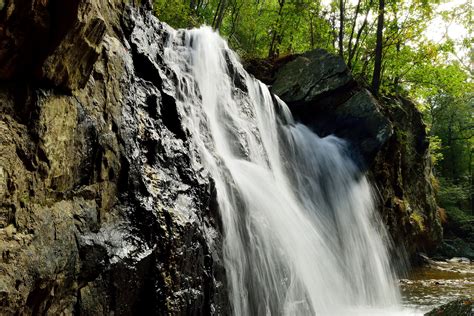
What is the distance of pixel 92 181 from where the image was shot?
3357mm

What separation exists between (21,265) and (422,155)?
16.4 meters

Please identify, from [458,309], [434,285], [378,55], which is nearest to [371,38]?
[378,55]

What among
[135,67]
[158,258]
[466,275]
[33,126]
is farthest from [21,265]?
[466,275]

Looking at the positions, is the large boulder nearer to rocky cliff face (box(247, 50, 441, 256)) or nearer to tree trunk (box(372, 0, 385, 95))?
rocky cliff face (box(247, 50, 441, 256))

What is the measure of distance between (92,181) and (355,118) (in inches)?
390

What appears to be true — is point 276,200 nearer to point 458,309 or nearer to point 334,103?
point 458,309

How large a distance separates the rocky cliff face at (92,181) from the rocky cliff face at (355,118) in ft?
25.8

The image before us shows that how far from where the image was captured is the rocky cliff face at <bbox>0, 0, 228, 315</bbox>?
2.55 metres

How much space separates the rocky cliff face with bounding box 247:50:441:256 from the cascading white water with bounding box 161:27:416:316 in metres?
0.72

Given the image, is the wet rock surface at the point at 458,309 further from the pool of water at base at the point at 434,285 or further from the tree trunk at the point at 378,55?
the tree trunk at the point at 378,55

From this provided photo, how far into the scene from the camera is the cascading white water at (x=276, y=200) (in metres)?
5.36

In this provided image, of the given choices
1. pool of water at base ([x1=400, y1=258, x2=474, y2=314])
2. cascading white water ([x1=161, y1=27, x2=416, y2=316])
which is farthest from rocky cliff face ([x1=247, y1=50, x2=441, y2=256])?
pool of water at base ([x1=400, y1=258, x2=474, y2=314])

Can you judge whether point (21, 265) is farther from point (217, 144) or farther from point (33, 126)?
point (217, 144)

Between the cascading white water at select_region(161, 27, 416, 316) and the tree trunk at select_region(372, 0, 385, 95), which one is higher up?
the tree trunk at select_region(372, 0, 385, 95)
